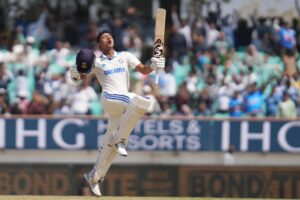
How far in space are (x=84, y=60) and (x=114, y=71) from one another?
0.44 meters

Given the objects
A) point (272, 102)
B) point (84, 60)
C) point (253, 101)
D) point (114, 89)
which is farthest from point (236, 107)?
point (84, 60)

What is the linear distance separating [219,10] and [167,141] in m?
4.19

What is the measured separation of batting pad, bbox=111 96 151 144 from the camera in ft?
38.2

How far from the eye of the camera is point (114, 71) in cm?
1191

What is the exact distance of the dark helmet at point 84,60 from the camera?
1165 centimetres

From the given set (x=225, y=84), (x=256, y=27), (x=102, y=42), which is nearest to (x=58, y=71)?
(x=225, y=84)

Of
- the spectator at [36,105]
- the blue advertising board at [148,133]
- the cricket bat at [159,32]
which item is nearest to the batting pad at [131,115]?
the cricket bat at [159,32]

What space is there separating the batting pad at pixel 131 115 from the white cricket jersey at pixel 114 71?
30 cm

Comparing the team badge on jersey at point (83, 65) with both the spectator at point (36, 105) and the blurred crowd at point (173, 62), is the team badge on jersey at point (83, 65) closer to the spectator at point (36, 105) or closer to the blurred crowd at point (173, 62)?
the blurred crowd at point (173, 62)

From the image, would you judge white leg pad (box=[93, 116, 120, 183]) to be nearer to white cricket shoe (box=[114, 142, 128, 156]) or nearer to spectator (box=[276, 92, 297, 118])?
white cricket shoe (box=[114, 142, 128, 156])

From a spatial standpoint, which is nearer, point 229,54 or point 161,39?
point 161,39

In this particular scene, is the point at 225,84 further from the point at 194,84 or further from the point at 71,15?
the point at 71,15

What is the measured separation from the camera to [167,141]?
19.1 metres

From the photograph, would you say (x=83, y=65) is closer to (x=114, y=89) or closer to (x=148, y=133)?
(x=114, y=89)
